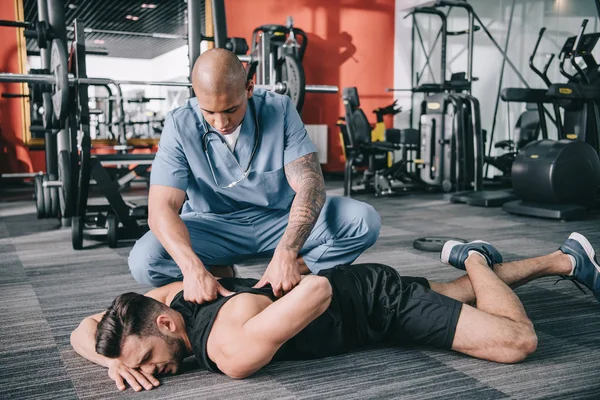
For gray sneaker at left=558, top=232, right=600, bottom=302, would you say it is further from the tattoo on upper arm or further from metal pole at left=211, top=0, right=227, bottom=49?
metal pole at left=211, top=0, right=227, bottom=49

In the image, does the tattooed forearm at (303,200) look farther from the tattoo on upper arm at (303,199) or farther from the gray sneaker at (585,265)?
the gray sneaker at (585,265)

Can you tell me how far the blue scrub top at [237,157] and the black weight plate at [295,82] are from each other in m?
1.15

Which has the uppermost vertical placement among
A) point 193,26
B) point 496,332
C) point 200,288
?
point 193,26

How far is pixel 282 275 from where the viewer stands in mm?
1420

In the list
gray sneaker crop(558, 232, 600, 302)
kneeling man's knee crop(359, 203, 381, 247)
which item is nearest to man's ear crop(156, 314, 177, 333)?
kneeling man's knee crop(359, 203, 381, 247)

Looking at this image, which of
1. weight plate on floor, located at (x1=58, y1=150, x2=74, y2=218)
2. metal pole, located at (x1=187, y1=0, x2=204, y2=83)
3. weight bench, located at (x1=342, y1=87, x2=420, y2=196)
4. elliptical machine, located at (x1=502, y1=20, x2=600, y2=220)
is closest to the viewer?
metal pole, located at (x1=187, y1=0, x2=204, y2=83)

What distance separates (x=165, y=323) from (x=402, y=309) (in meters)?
0.63

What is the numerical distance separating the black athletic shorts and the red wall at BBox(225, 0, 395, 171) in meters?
6.42

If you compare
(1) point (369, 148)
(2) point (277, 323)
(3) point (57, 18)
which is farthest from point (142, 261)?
(1) point (369, 148)

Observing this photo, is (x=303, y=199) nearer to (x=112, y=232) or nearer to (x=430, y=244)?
(x=430, y=244)

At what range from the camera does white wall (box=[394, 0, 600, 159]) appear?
22.5 feet

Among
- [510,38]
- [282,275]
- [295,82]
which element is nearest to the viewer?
[282,275]

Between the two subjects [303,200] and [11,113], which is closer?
[303,200]

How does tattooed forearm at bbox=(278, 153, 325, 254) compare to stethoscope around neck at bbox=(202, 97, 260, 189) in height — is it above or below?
below
